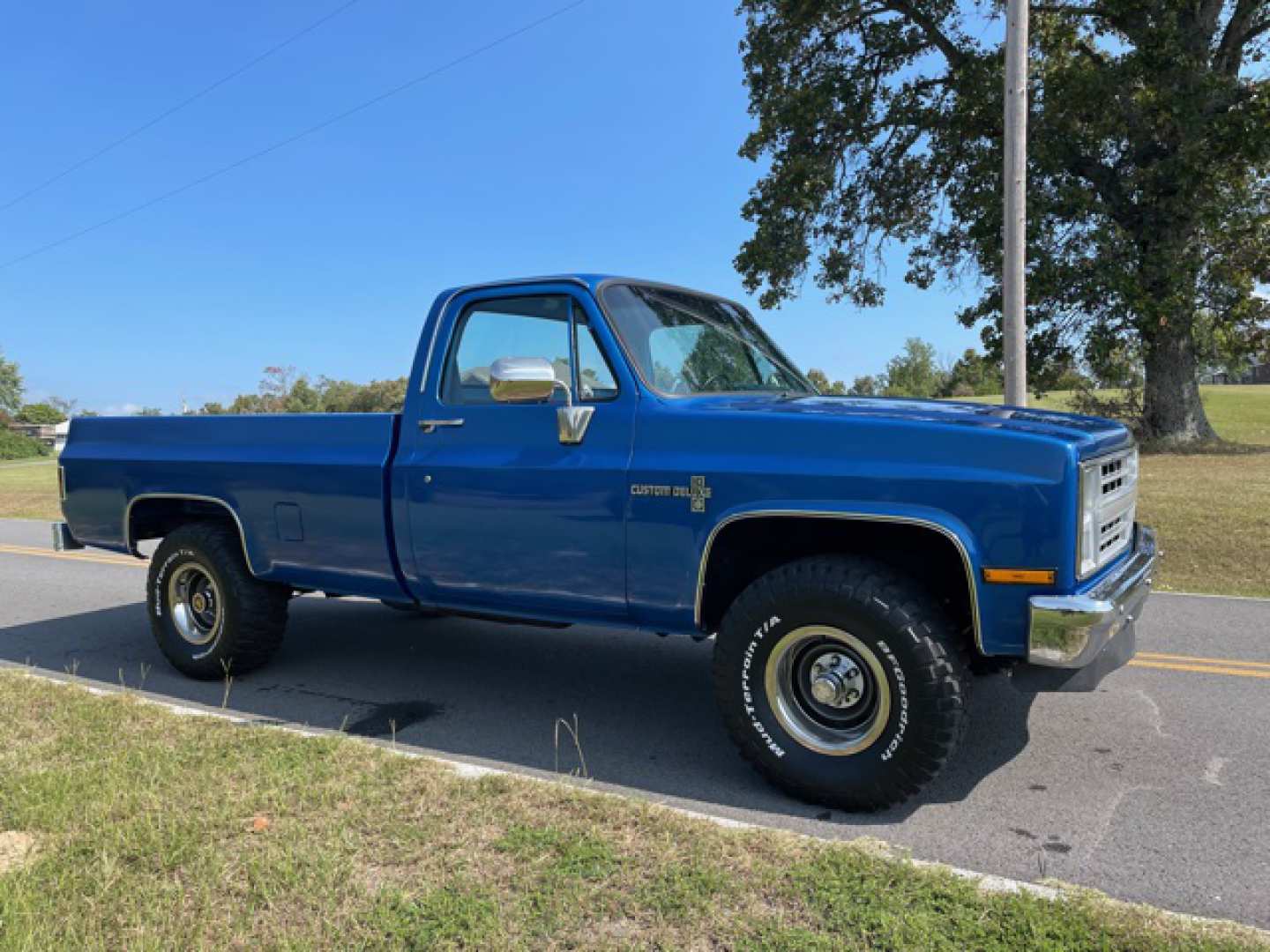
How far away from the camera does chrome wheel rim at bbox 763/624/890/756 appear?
338cm

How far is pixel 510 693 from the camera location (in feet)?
16.4

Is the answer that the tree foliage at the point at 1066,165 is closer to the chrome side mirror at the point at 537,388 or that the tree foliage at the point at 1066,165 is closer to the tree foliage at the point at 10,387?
the chrome side mirror at the point at 537,388

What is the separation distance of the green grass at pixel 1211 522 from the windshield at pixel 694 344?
12.9 ft

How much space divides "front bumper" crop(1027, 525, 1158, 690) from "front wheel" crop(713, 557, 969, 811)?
350 millimetres

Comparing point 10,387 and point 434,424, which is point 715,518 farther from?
point 10,387

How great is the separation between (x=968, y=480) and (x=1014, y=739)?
1.66 meters

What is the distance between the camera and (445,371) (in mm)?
4520

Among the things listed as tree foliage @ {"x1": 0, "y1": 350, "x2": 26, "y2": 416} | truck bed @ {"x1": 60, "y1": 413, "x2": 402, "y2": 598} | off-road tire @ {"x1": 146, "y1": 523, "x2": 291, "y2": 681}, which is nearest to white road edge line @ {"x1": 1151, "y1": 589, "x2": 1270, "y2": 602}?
truck bed @ {"x1": 60, "y1": 413, "x2": 402, "y2": 598}

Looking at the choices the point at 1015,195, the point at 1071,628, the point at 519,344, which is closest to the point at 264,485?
the point at 519,344

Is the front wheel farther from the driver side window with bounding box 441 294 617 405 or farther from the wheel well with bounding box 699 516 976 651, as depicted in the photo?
the driver side window with bounding box 441 294 617 405

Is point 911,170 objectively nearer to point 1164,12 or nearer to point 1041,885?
point 1164,12

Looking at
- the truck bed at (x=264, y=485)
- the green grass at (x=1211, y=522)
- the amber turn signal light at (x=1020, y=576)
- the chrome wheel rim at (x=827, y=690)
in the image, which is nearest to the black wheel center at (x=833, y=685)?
the chrome wheel rim at (x=827, y=690)

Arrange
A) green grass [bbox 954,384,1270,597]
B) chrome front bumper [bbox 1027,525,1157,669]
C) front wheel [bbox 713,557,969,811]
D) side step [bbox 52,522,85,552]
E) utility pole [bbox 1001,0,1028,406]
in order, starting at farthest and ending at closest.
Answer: utility pole [bbox 1001,0,1028,406] → green grass [bbox 954,384,1270,597] → side step [bbox 52,522,85,552] → front wheel [bbox 713,557,969,811] → chrome front bumper [bbox 1027,525,1157,669]

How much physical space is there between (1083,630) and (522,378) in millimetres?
2365
